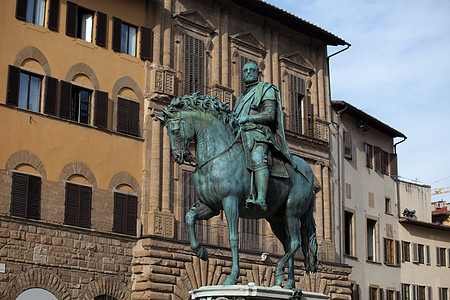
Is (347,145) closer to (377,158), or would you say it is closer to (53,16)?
(377,158)

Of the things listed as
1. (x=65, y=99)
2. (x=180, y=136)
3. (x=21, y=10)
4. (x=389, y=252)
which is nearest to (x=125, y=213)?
(x=65, y=99)

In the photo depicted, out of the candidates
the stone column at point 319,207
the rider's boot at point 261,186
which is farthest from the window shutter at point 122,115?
the rider's boot at point 261,186

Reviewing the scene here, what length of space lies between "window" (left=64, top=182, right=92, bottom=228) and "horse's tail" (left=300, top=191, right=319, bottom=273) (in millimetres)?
12651

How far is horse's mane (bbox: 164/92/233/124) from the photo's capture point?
366 inches

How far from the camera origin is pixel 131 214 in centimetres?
2339

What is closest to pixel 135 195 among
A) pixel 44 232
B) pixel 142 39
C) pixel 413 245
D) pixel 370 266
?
pixel 44 232

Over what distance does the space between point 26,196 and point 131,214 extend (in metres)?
3.75

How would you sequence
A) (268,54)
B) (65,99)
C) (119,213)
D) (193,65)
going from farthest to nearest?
(268,54)
(193,65)
(119,213)
(65,99)

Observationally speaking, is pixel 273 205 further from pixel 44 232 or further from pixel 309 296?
pixel 44 232

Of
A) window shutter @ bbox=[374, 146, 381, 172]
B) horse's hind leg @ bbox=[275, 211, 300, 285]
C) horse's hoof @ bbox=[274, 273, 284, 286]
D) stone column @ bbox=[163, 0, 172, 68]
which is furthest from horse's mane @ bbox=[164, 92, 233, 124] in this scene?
window shutter @ bbox=[374, 146, 381, 172]

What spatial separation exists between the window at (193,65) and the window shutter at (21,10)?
6.18 m

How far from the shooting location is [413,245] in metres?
36.6

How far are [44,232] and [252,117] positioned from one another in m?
12.9

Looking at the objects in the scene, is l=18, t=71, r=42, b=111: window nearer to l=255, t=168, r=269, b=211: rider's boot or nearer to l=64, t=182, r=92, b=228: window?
l=64, t=182, r=92, b=228: window
